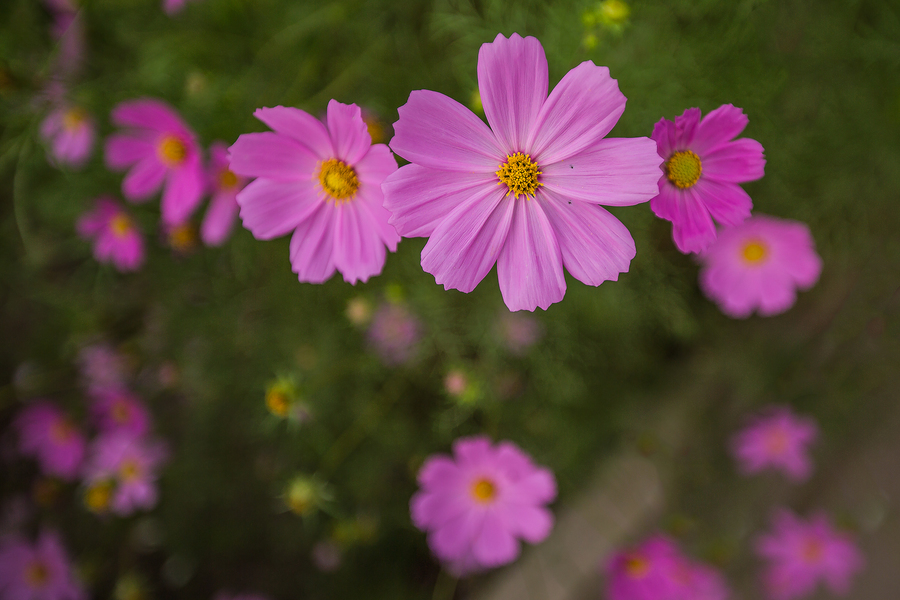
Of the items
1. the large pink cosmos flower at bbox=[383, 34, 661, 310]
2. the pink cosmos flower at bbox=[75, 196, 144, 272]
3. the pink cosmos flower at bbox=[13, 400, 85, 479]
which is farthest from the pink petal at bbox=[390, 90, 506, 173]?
the pink cosmos flower at bbox=[13, 400, 85, 479]

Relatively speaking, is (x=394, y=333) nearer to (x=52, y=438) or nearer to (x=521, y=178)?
(x=521, y=178)

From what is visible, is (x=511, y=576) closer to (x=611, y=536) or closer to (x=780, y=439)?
(x=611, y=536)

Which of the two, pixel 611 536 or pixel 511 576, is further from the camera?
pixel 511 576

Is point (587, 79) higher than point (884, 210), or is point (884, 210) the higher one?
point (587, 79)

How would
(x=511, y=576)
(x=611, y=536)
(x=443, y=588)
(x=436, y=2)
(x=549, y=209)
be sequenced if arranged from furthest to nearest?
(x=443, y=588) → (x=511, y=576) → (x=611, y=536) → (x=436, y=2) → (x=549, y=209)

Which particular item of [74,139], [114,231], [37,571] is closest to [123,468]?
[37,571]

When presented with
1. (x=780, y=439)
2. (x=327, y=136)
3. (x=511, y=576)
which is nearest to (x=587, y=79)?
(x=327, y=136)

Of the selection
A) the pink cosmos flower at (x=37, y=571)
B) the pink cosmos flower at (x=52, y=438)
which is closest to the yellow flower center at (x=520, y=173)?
the pink cosmos flower at (x=52, y=438)

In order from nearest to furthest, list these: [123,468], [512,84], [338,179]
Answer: [512,84], [338,179], [123,468]
